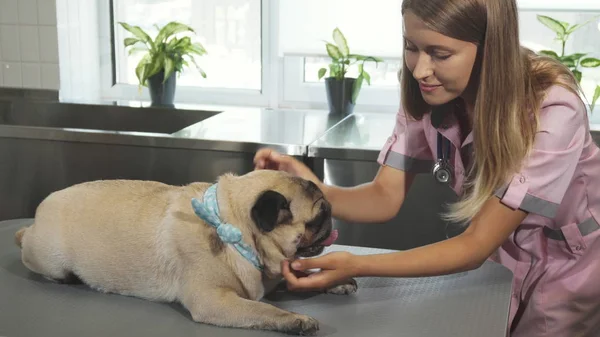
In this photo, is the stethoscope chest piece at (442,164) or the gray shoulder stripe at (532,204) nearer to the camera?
the gray shoulder stripe at (532,204)

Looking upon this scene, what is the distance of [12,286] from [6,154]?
3.68ft

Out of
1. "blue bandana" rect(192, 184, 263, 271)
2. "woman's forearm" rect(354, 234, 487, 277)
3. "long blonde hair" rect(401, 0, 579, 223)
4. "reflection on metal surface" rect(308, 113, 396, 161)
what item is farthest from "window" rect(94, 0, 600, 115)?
"blue bandana" rect(192, 184, 263, 271)

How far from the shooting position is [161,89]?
8.79 ft

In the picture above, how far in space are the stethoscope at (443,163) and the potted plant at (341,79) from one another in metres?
1.09

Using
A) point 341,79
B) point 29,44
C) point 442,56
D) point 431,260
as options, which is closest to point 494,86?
point 442,56

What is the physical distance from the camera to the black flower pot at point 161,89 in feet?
8.75

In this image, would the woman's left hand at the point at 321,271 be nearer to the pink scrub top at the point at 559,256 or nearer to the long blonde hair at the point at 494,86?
the long blonde hair at the point at 494,86

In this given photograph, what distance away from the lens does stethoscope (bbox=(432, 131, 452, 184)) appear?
1.45 m

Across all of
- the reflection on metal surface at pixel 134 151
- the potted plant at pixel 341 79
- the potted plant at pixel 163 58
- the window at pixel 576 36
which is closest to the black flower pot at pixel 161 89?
the potted plant at pixel 163 58

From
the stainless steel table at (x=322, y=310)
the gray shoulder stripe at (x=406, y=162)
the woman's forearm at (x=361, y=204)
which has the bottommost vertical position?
the stainless steel table at (x=322, y=310)

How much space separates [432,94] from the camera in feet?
4.19

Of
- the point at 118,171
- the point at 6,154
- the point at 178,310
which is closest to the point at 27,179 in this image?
the point at 6,154

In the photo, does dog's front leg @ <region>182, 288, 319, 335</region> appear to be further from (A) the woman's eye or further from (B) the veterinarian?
(A) the woman's eye

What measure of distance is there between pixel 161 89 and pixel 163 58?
0.12 m
